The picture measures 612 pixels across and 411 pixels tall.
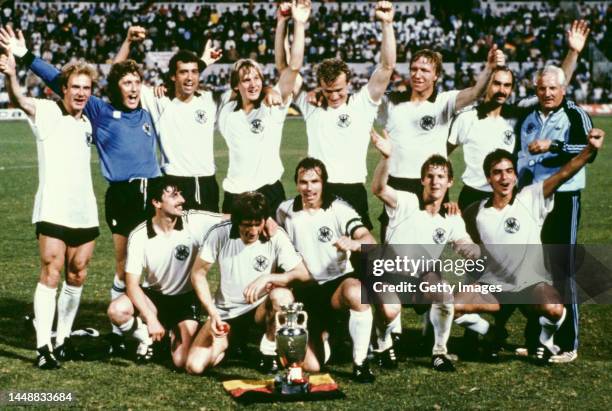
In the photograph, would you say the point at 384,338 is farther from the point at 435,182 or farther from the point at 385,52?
the point at 385,52

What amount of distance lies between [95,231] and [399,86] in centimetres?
2910

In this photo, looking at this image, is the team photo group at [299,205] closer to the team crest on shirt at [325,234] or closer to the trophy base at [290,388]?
the team crest on shirt at [325,234]

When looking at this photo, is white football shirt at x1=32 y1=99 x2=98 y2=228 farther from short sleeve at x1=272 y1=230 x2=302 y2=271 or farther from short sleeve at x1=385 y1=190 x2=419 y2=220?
short sleeve at x1=385 y1=190 x2=419 y2=220

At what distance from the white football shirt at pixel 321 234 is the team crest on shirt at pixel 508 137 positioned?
167 cm

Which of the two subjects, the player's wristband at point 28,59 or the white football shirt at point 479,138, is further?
the white football shirt at point 479,138

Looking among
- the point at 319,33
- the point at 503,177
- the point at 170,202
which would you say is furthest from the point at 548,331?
the point at 319,33

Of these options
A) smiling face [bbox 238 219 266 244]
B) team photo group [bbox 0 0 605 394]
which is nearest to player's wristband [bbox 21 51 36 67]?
team photo group [bbox 0 0 605 394]

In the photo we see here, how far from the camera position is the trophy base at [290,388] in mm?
5391

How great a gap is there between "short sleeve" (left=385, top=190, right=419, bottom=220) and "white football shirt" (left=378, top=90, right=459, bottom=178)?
477 millimetres

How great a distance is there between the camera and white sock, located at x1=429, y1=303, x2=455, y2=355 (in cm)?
613

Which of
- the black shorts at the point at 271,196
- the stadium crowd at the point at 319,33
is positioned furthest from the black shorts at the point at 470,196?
the stadium crowd at the point at 319,33

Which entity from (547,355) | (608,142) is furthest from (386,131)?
(608,142)

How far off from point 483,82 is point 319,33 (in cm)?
3319

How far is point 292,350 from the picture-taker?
17.5 ft
